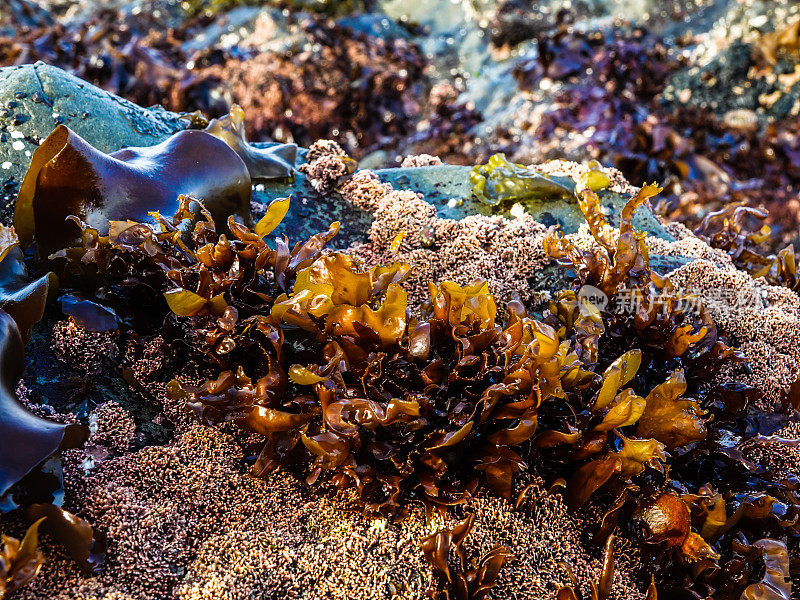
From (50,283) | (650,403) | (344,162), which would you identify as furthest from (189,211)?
(650,403)

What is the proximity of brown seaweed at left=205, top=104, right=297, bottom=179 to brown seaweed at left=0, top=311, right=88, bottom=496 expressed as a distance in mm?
1019

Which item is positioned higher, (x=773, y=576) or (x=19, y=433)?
(x=19, y=433)

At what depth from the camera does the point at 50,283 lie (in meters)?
1.49

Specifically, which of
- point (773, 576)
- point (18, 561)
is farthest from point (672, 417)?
point (18, 561)

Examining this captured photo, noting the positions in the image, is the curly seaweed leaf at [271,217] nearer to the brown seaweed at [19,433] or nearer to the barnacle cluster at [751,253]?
the brown seaweed at [19,433]

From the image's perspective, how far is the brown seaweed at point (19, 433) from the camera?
3.73 feet

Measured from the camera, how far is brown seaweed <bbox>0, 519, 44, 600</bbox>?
105cm

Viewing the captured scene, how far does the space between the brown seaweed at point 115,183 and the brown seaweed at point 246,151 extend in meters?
0.26

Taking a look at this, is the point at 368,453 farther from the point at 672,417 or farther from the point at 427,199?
the point at 427,199

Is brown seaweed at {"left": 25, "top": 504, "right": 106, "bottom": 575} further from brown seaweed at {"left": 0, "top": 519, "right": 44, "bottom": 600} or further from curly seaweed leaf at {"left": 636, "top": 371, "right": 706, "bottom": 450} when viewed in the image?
curly seaweed leaf at {"left": 636, "top": 371, "right": 706, "bottom": 450}

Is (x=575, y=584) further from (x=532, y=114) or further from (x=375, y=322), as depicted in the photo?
(x=532, y=114)

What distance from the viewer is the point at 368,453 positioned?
1360mm

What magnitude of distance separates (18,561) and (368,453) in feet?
2.26

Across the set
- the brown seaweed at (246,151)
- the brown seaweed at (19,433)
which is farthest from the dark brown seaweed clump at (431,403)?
the brown seaweed at (246,151)
